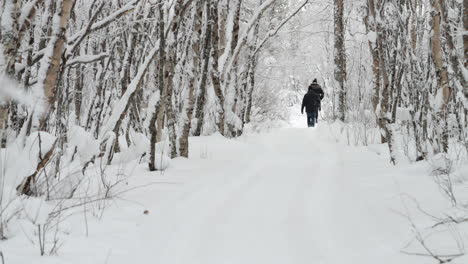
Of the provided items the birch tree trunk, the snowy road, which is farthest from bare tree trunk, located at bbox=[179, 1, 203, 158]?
the snowy road

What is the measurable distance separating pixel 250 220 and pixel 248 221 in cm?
3

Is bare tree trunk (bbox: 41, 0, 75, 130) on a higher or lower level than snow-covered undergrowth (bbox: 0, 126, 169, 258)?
higher

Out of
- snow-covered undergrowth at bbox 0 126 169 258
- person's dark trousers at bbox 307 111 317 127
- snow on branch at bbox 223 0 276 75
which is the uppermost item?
snow on branch at bbox 223 0 276 75

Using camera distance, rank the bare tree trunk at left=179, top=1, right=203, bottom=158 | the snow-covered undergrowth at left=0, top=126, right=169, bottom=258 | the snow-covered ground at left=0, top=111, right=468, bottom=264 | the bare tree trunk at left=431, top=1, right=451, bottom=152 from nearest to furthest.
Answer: the snow-covered undergrowth at left=0, top=126, right=169, bottom=258 → the snow-covered ground at left=0, top=111, right=468, bottom=264 → the bare tree trunk at left=431, top=1, right=451, bottom=152 → the bare tree trunk at left=179, top=1, right=203, bottom=158

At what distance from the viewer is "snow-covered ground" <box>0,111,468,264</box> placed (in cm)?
203

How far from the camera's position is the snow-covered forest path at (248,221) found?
A: 6.77ft

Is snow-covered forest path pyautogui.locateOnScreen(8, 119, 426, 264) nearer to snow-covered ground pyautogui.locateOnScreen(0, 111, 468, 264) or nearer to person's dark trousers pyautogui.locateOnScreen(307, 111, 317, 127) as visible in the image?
snow-covered ground pyautogui.locateOnScreen(0, 111, 468, 264)

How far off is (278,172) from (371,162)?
1.48 metres

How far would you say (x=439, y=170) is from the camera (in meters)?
3.40

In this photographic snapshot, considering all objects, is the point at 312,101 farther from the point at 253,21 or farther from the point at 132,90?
the point at 132,90

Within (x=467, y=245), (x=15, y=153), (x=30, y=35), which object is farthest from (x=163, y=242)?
(x=30, y=35)

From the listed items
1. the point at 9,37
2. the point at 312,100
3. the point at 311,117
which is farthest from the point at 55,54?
the point at 311,117

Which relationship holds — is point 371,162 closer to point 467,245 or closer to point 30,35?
point 467,245

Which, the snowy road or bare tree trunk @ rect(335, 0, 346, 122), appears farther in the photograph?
bare tree trunk @ rect(335, 0, 346, 122)
